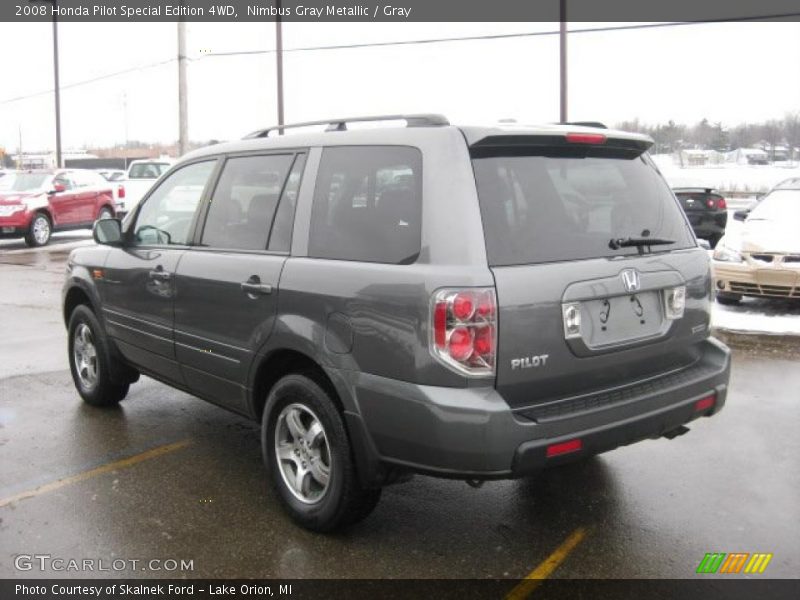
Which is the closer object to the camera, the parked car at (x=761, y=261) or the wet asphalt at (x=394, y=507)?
the wet asphalt at (x=394, y=507)

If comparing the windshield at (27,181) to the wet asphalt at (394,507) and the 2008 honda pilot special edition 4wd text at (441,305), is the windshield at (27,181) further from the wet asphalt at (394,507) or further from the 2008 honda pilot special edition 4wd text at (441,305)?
the 2008 honda pilot special edition 4wd text at (441,305)

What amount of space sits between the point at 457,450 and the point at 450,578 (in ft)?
2.18

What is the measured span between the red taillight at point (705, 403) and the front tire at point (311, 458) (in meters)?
1.54

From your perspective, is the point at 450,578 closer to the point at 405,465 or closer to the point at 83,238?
the point at 405,465

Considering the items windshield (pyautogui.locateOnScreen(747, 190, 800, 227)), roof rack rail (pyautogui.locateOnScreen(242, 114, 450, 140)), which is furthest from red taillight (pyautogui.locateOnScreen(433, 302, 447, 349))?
windshield (pyautogui.locateOnScreen(747, 190, 800, 227))

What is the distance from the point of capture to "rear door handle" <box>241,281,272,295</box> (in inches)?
143

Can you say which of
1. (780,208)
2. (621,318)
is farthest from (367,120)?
(780,208)

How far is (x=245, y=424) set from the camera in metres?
5.17

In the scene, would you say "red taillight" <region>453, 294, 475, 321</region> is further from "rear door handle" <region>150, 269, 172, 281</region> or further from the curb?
the curb

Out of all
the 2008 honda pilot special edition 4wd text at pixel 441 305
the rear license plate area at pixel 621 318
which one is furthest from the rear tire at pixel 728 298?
the rear license plate area at pixel 621 318

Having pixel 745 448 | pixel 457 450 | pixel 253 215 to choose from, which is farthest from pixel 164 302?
pixel 745 448

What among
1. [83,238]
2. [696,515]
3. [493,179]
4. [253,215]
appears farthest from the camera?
[83,238]

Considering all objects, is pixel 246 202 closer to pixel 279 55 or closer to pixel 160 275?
pixel 160 275

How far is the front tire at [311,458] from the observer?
332cm
